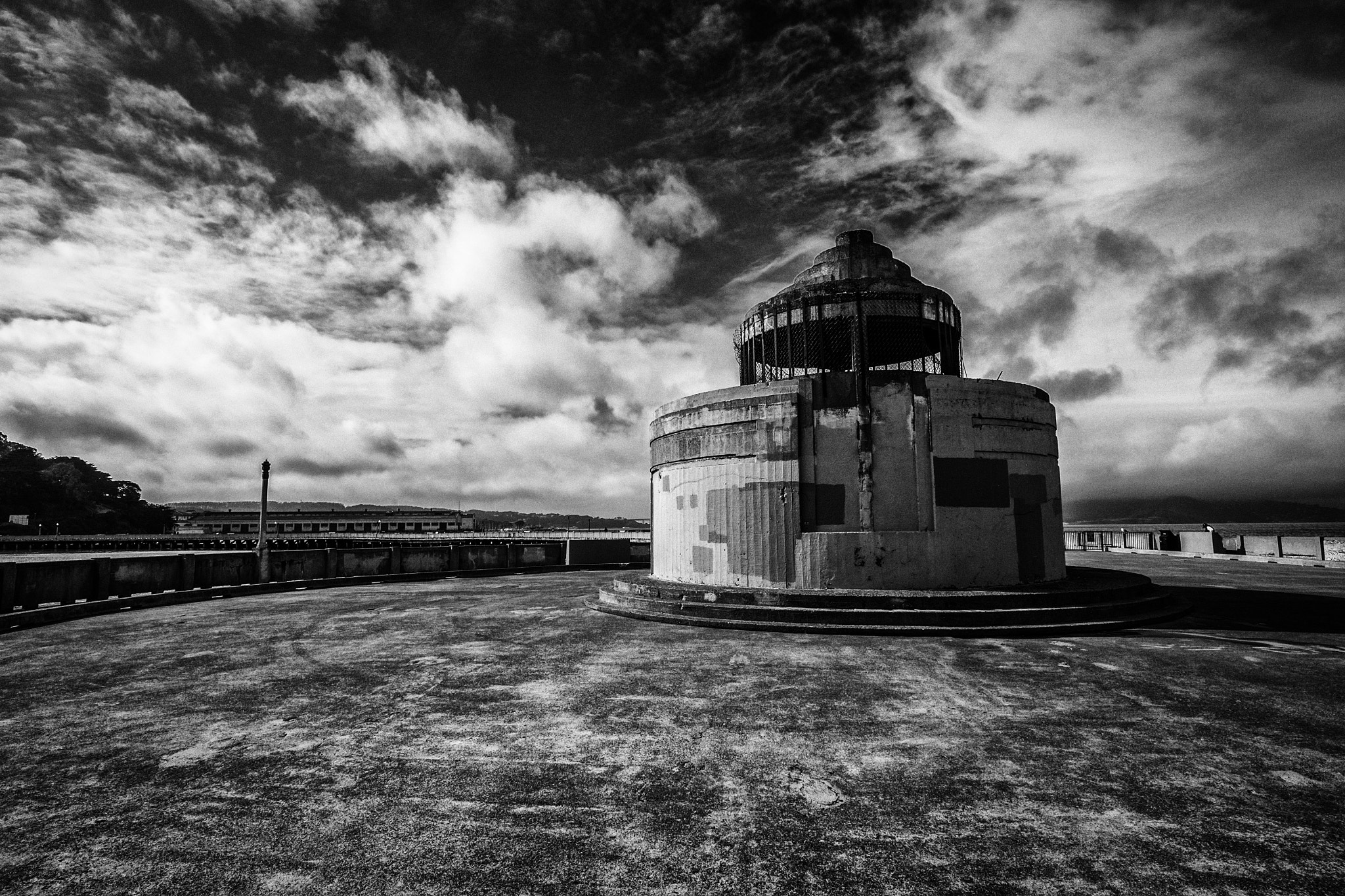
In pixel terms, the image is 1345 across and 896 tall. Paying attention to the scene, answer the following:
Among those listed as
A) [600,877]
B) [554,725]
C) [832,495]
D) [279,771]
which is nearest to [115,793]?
[279,771]

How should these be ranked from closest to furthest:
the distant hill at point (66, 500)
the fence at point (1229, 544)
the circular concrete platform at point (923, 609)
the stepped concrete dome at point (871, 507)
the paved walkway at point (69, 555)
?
the circular concrete platform at point (923, 609) < the stepped concrete dome at point (871, 507) < the fence at point (1229, 544) < the paved walkway at point (69, 555) < the distant hill at point (66, 500)

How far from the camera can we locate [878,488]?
43.1ft

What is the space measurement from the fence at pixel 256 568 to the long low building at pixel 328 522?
360ft

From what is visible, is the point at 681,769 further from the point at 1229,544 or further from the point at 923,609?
the point at 1229,544

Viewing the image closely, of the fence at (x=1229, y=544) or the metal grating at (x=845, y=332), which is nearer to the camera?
the metal grating at (x=845, y=332)

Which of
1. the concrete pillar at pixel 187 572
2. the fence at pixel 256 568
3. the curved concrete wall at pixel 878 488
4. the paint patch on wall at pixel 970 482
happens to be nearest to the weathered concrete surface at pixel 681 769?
the curved concrete wall at pixel 878 488

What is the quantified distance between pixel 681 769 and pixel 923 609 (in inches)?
296

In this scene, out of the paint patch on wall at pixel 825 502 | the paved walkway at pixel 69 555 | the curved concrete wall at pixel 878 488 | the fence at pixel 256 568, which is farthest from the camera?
the paved walkway at pixel 69 555

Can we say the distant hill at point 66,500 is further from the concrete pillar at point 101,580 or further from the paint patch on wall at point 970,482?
the paint patch on wall at point 970,482

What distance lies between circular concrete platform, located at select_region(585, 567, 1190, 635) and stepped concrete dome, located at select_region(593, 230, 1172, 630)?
0.03 metres

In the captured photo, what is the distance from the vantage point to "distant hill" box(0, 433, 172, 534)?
309 ft

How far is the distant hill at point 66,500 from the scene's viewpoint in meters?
94.3

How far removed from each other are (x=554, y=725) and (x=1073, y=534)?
48.3 meters

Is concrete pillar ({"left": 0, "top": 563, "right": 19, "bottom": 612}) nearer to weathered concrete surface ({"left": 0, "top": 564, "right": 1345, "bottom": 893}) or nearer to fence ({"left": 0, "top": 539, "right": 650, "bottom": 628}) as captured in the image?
fence ({"left": 0, "top": 539, "right": 650, "bottom": 628})
